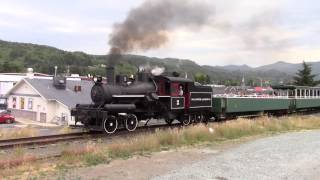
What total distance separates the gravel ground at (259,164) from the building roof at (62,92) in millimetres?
36167

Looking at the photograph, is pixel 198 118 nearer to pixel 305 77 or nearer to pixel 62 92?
pixel 62 92

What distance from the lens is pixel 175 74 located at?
87.1 feet

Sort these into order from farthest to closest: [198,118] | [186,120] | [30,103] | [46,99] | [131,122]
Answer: [30,103]
[46,99]
[198,118]
[186,120]
[131,122]

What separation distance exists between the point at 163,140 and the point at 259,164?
5199mm

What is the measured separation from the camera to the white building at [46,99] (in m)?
49.9

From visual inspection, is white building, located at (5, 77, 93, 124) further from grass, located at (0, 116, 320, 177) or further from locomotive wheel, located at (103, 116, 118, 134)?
grass, located at (0, 116, 320, 177)

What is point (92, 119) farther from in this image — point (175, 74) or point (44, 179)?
point (44, 179)

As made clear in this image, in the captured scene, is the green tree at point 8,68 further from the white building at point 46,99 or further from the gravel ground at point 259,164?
the gravel ground at point 259,164

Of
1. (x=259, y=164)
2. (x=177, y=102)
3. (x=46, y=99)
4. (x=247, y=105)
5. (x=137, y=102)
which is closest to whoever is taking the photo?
(x=259, y=164)

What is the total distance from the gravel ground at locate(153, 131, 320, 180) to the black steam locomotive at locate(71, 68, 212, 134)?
275 inches

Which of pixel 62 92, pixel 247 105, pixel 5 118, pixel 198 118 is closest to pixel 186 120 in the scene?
pixel 198 118

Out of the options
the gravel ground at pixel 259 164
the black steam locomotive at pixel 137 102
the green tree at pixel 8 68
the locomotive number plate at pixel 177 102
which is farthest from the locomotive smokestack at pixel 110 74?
the green tree at pixel 8 68

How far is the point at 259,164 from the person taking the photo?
12844 millimetres

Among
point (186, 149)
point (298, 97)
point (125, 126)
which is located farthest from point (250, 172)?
point (298, 97)
